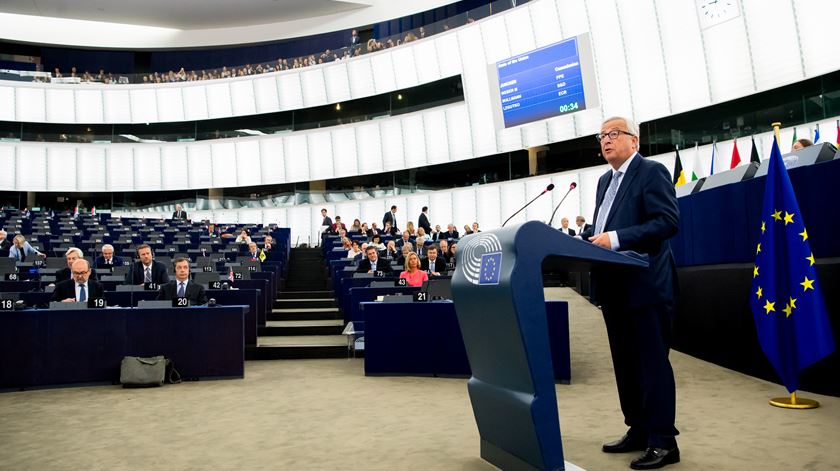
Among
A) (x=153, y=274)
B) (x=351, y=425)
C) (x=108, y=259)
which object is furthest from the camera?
(x=108, y=259)

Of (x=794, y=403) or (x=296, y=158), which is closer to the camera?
(x=794, y=403)

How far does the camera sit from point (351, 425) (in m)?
4.39

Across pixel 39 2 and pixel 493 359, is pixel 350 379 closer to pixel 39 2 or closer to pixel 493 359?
pixel 493 359

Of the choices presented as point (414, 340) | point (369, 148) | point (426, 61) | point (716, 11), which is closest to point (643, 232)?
point (414, 340)

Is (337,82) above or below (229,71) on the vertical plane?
below

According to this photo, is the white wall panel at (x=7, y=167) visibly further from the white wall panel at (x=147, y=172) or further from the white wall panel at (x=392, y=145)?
the white wall panel at (x=392, y=145)

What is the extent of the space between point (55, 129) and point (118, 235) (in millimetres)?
13503

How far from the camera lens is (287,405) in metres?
5.22

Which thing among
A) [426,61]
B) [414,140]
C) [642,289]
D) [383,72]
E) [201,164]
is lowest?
[642,289]

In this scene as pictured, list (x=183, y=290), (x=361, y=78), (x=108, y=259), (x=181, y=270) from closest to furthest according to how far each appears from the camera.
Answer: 1. (x=181, y=270)
2. (x=183, y=290)
3. (x=108, y=259)
4. (x=361, y=78)

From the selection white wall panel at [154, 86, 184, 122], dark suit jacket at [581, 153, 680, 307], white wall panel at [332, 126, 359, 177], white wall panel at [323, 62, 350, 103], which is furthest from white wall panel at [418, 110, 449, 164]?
dark suit jacket at [581, 153, 680, 307]

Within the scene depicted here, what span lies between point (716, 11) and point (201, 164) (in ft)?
63.1

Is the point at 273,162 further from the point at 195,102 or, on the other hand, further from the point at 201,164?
the point at 195,102

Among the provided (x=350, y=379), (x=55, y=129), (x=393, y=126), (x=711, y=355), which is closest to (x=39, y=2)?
(x=55, y=129)
